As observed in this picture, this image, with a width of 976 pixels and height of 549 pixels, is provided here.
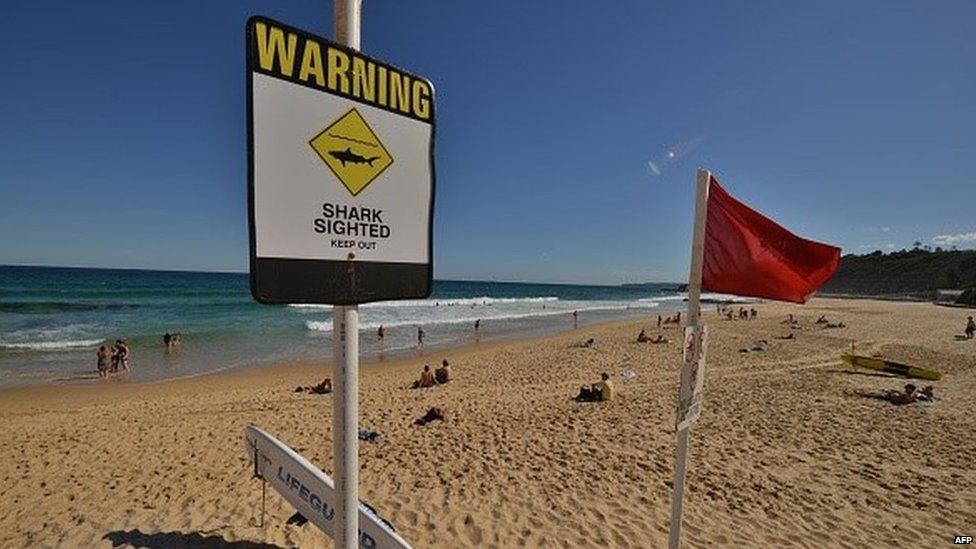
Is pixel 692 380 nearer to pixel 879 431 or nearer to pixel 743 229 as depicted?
pixel 743 229

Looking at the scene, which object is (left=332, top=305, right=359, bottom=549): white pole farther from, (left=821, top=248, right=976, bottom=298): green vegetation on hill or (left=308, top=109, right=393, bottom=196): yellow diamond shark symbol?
(left=821, top=248, right=976, bottom=298): green vegetation on hill

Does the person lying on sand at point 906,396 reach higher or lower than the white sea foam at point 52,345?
higher

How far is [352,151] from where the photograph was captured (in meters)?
1.54

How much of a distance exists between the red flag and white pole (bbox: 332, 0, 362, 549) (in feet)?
9.39

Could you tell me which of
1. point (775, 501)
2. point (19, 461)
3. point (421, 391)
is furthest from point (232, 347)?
point (775, 501)

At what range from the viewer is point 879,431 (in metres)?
9.25

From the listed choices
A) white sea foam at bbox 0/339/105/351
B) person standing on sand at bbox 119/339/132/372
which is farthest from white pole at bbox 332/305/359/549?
white sea foam at bbox 0/339/105/351

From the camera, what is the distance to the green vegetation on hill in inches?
3425

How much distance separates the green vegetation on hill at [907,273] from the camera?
87.0 meters

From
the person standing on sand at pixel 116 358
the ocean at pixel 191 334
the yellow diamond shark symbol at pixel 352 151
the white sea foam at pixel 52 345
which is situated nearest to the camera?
the yellow diamond shark symbol at pixel 352 151

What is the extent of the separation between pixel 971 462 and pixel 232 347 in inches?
994

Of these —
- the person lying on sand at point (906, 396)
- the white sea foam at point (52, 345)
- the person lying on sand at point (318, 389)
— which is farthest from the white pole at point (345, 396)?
the white sea foam at point (52, 345)

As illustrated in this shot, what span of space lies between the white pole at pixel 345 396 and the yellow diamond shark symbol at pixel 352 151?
0.26 meters

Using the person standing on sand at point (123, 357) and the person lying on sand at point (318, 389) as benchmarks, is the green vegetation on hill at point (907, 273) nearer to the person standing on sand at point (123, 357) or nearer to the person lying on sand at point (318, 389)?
the person lying on sand at point (318, 389)
